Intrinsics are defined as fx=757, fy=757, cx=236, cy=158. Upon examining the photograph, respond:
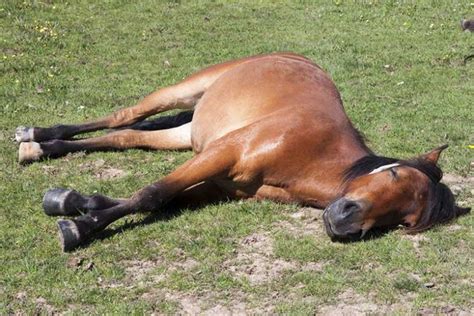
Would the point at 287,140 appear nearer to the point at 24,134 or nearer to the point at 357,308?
the point at 357,308

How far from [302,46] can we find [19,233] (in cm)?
682

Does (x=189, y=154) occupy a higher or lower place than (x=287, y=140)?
lower

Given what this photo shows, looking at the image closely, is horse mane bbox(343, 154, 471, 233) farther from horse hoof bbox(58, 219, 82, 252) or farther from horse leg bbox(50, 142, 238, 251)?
horse hoof bbox(58, 219, 82, 252)

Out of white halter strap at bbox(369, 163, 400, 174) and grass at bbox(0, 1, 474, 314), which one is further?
white halter strap at bbox(369, 163, 400, 174)

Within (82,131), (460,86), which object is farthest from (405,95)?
(82,131)

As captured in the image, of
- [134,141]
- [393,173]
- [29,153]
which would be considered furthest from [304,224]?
[29,153]

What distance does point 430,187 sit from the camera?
191 inches

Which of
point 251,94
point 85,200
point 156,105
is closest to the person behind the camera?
point 85,200

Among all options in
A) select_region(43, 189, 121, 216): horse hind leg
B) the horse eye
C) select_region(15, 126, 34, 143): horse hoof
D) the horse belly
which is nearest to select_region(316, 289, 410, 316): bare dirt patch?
the horse eye

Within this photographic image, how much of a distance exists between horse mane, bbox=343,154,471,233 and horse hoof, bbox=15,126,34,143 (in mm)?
3013

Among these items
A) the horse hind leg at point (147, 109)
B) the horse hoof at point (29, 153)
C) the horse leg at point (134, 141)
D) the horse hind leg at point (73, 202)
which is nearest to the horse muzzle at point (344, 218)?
the horse hind leg at point (73, 202)

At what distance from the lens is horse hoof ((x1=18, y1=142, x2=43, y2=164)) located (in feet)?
21.2

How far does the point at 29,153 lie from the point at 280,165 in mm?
2381

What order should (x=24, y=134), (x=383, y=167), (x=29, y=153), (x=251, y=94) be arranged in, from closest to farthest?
1. (x=383, y=167)
2. (x=251, y=94)
3. (x=29, y=153)
4. (x=24, y=134)
